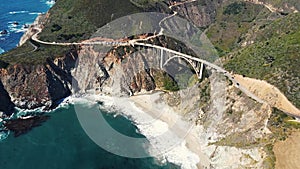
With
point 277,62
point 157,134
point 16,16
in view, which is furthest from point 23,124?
point 16,16

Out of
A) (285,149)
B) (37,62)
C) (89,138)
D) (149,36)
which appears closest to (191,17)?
(149,36)

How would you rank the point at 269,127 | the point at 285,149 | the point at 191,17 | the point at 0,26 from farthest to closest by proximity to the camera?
the point at 191,17 < the point at 0,26 < the point at 269,127 < the point at 285,149

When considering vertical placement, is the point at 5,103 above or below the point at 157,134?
above

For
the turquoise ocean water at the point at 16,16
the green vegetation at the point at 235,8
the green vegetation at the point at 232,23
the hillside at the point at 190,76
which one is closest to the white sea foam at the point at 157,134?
the hillside at the point at 190,76

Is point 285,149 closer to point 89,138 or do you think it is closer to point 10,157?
point 89,138

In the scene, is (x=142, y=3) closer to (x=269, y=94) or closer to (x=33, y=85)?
(x=33, y=85)

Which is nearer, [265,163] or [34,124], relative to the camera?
[265,163]

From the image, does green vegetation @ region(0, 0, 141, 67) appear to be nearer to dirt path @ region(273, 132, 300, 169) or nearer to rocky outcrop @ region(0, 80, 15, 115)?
rocky outcrop @ region(0, 80, 15, 115)
